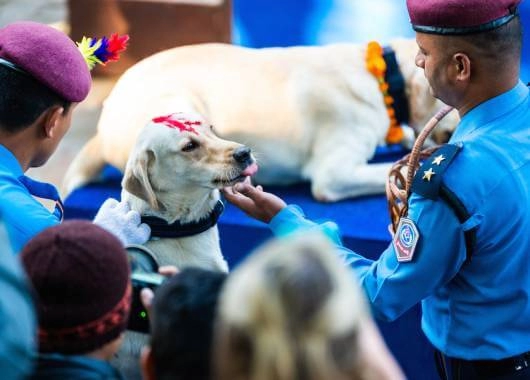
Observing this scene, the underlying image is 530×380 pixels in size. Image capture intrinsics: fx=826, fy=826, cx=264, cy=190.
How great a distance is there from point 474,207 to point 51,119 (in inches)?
35.7

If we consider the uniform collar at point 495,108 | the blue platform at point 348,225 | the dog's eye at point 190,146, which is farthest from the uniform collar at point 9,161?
the blue platform at point 348,225

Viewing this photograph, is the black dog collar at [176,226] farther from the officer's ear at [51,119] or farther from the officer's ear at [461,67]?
the officer's ear at [461,67]

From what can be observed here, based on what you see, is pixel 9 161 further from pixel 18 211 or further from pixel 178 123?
pixel 178 123

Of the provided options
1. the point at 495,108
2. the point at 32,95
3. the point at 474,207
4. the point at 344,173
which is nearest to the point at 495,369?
the point at 474,207

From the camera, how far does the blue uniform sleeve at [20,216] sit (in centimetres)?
160

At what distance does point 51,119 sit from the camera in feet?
5.85

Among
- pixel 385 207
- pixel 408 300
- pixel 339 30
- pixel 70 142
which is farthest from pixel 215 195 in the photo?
pixel 70 142

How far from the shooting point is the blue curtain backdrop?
3.72 meters

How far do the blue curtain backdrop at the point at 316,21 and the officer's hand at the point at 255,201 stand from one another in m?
1.82

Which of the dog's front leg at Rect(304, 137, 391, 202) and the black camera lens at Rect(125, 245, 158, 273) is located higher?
the black camera lens at Rect(125, 245, 158, 273)

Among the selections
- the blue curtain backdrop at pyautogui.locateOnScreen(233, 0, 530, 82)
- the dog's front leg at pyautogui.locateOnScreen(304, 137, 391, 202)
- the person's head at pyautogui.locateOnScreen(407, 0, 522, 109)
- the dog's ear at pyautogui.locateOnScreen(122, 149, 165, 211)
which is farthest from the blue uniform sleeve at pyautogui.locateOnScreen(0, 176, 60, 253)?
the blue curtain backdrop at pyautogui.locateOnScreen(233, 0, 530, 82)

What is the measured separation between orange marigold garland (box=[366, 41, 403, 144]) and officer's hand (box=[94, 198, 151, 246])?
146cm

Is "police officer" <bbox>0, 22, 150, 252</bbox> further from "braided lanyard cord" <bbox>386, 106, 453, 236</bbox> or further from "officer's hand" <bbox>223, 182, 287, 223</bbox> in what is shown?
"braided lanyard cord" <bbox>386, 106, 453, 236</bbox>

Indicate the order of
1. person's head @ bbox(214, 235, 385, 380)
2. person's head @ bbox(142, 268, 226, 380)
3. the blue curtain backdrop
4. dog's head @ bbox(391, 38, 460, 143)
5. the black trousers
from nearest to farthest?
person's head @ bbox(214, 235, 385, 380) < person's head @ bbox(142, 268, 226, 380) < the black trousers < dog's head @ bbox(391, 38, 460, 143) < the blue curtain backdrop
